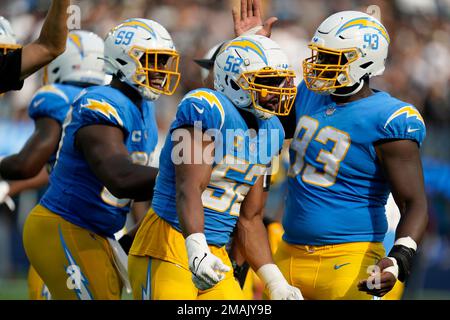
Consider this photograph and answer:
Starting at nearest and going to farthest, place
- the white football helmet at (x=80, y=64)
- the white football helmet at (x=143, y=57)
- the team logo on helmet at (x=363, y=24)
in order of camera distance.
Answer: the team logo on helmet at (x=363, y=24)
the white football helmet at (x=143, y=57)
the white football helmet at (x=80, y=64)

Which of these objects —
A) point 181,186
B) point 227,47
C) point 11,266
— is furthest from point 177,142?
point 11,266

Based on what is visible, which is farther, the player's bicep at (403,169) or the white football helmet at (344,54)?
the white football helmet at (344,54)

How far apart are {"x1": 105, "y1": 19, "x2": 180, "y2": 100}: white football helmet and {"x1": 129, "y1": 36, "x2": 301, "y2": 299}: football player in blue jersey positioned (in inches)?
28.8

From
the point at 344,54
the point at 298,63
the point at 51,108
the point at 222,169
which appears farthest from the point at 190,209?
the point at 298,63

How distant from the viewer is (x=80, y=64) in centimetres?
639

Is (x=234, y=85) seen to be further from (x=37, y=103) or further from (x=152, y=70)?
(x=37, y=103)

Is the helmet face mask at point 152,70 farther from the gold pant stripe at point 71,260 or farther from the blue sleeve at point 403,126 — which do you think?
Result: the blue sleeve at point 403,126

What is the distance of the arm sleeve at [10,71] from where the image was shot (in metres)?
4.36

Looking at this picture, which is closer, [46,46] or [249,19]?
[46,46]

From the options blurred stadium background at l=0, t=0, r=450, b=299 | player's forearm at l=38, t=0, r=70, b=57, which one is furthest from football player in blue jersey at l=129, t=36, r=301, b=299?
blurred stadium background at l=0, t=0, r=450, b=299

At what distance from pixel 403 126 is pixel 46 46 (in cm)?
180

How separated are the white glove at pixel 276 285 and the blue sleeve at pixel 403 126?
90 cm

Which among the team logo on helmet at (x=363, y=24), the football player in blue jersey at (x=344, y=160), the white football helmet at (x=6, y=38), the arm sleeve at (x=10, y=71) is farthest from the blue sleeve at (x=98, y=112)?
the team logo on helmet at (x=363, y=24)
